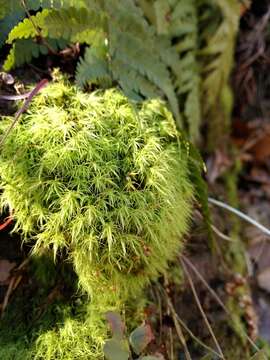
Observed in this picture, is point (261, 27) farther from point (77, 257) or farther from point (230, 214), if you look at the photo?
point (77, 257)

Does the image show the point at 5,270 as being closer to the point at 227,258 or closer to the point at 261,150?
the point at 227,258

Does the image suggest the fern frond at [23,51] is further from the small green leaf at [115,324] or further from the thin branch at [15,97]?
the small green leaf at [115,324]

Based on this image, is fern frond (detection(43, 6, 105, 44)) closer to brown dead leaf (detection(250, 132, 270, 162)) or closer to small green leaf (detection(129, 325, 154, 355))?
small green leaf (detection(129, 325, 154, 355))

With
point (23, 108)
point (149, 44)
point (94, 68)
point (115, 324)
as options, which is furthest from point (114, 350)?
point (149, 44)

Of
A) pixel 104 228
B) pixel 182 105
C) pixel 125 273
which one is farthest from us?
pixel 182 105

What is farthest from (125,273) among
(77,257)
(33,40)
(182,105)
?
(182,105)

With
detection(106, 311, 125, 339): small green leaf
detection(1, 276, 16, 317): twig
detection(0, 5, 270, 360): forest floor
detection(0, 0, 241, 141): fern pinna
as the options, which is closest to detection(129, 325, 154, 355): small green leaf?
detection(106, 311, 125, 339): small green leaf

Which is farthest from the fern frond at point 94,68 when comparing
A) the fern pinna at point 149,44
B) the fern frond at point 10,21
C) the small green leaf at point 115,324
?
the small green leaf at point 115,324
